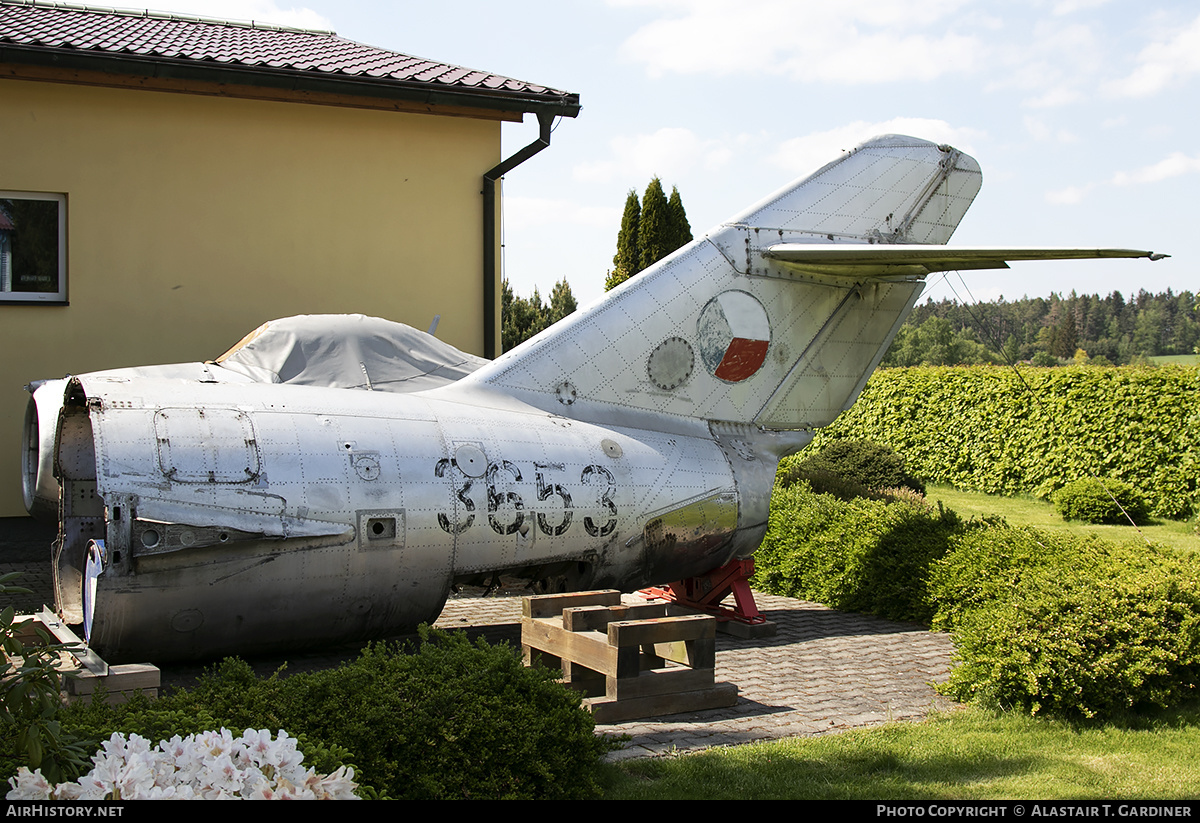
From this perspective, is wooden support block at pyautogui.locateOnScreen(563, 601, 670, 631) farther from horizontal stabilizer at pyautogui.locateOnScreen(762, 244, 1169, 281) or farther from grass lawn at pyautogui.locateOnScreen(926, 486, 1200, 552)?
grass lawn at pyautogui.locateOnScreen(926, 486, 1200, 552)

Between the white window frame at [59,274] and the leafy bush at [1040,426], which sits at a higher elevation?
the white window frame at [59,274]

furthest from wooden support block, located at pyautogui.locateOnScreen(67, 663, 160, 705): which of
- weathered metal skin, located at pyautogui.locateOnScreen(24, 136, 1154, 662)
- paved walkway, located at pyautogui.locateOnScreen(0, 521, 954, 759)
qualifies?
paved walkway, located at pyautogui.locateOnScreen(0, 521, 954, 759)

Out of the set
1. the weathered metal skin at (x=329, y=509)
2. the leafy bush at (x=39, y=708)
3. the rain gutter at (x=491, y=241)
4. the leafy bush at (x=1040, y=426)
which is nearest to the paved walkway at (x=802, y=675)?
the weathered metal skin at (x=329, y=509)

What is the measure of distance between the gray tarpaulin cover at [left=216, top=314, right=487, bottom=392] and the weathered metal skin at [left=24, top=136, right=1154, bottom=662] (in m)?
0.03

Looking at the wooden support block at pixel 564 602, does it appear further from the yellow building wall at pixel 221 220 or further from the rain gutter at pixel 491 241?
the yellow building wall at pixel 221 220

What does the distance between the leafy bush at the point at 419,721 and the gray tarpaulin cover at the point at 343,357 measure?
339 centimetres

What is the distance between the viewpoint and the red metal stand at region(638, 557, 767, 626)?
8.34 meters

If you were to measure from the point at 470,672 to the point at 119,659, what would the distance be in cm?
273

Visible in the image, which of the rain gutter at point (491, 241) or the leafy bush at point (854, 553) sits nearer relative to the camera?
the leafy bush at point (854, 553)

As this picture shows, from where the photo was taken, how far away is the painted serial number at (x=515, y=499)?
6.73 m

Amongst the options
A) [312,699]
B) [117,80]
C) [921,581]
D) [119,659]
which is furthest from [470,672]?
[117,80]

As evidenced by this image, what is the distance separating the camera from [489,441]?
279 inches

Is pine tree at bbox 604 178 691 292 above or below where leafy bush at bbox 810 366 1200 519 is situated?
above

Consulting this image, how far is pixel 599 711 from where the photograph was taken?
19.3 feet
